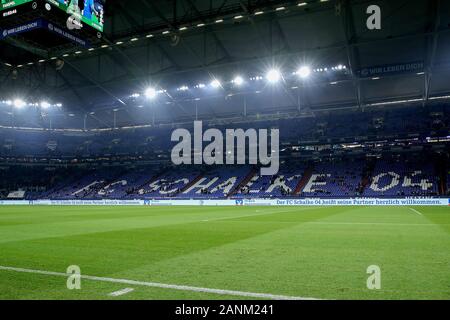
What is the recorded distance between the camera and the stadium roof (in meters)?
24.1

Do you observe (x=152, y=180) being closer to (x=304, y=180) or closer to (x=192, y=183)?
(x=192, y=183)

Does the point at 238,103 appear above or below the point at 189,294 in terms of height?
above

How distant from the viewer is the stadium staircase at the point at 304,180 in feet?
123

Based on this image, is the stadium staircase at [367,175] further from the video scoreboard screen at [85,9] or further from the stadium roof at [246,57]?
the video scoreboard screen at [85,9]

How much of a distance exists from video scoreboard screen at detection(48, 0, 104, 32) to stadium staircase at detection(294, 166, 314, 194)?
1037 inches

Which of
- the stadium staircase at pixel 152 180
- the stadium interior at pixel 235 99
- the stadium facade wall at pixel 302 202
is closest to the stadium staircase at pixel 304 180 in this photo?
the stadium interior at pixel 235 99

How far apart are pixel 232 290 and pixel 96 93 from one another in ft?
135

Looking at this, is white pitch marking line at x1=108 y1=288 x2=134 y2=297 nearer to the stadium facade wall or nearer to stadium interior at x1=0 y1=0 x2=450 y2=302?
stadium interior at x1=0 y1=0 x2=450 y2=302

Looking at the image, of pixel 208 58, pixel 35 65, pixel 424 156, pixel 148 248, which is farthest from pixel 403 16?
pixel 35 65

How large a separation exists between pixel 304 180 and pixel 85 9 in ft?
96.8

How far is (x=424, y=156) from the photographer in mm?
39219

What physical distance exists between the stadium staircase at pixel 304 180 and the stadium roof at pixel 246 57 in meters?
7.17

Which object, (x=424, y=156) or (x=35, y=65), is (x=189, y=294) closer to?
(x=35, y=65)

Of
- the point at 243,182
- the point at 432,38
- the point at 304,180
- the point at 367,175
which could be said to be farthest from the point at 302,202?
the point at 432,38
